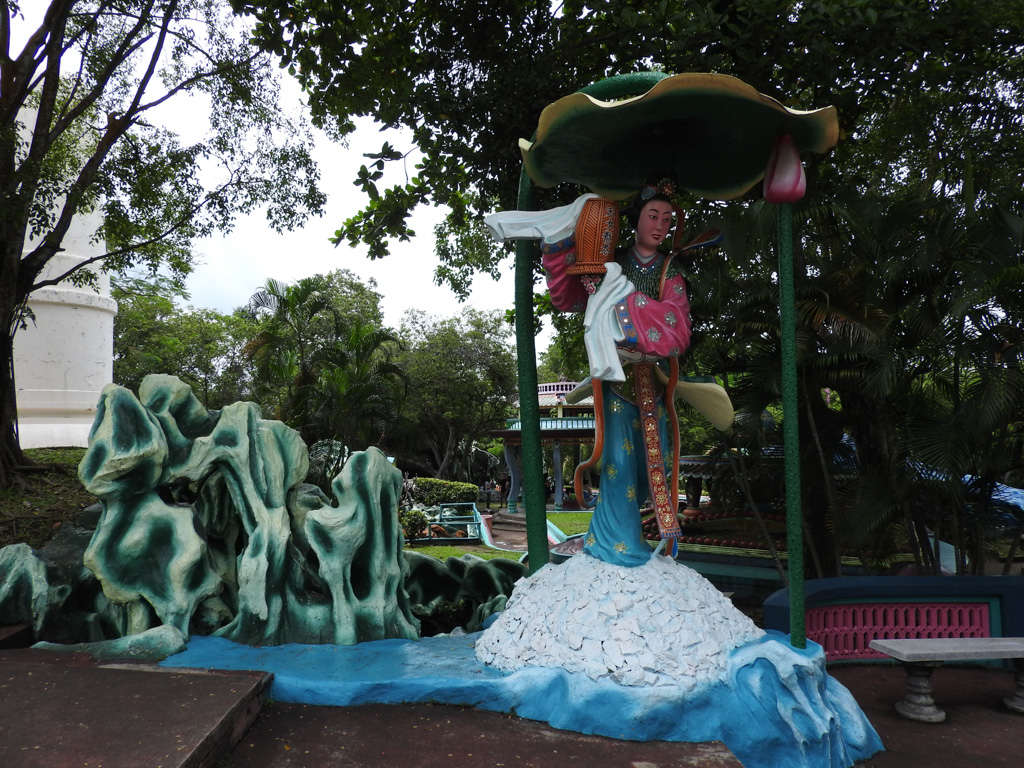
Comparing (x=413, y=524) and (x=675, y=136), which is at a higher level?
(x=675, y=136)

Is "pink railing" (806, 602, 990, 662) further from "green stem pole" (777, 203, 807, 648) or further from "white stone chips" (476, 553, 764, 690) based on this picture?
"green stem pole" (777, 203, 807, 648)

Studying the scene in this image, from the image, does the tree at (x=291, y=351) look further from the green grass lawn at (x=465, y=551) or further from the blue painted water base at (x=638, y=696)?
the blue painted water base at (x=638, y=696)

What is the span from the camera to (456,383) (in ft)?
80.5

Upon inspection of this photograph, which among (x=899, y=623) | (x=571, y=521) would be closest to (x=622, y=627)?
(x=899, y=623)

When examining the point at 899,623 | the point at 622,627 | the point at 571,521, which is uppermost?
the point at 622,627

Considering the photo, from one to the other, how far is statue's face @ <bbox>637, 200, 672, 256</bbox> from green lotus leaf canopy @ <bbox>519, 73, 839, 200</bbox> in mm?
273

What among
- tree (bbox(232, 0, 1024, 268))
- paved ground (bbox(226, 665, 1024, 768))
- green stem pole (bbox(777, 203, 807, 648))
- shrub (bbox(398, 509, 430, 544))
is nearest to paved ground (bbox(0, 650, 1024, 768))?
paved ground (bbox(226, 665, 1024, 768))

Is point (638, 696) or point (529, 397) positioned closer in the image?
point (638, 696)

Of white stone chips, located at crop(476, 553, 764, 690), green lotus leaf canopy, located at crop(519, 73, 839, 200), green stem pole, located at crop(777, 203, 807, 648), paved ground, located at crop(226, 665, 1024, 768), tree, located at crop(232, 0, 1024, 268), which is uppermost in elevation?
tree, located at crop(232, 0, 1024, 268)

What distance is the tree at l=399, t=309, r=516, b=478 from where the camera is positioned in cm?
2459

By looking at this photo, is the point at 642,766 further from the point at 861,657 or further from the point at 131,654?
the point at 861,657

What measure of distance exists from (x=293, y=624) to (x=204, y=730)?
5.66ft

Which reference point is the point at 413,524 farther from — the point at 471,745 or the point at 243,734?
the point at 471,745

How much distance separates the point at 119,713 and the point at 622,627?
249 centimetres
